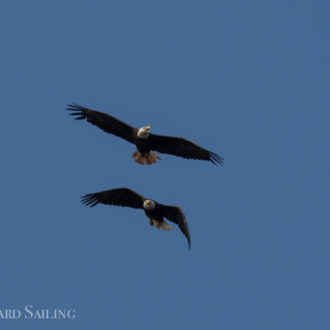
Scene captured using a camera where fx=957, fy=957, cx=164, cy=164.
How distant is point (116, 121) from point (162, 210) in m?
2.05

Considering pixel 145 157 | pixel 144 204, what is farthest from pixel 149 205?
pixel 145 157

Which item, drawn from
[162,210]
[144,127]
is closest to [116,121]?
[144,127]

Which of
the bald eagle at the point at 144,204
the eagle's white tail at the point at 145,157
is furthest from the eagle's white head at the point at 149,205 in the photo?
the eagle's white tail at the point at 145,157

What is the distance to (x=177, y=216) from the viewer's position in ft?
61.1

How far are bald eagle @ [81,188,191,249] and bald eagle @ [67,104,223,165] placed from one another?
75 centimetres

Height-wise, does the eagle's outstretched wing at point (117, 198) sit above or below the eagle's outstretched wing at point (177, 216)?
above

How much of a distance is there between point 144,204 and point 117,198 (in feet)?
2.48

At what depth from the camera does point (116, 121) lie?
63.3 feet

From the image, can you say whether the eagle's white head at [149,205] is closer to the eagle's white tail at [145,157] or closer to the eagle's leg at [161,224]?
the eagle's leg at [161,224]

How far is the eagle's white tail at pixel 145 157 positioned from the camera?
63.7ft

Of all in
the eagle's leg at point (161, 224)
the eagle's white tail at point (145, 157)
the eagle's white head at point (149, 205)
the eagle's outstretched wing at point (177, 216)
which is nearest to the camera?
the eagle's outstretched wing at point (177, 216)

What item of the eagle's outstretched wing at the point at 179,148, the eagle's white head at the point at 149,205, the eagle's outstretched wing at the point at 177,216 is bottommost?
the eagle's outstretched wing at the point at 177,216

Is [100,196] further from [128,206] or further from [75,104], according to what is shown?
[75,104]

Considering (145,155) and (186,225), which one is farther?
(145,155)
